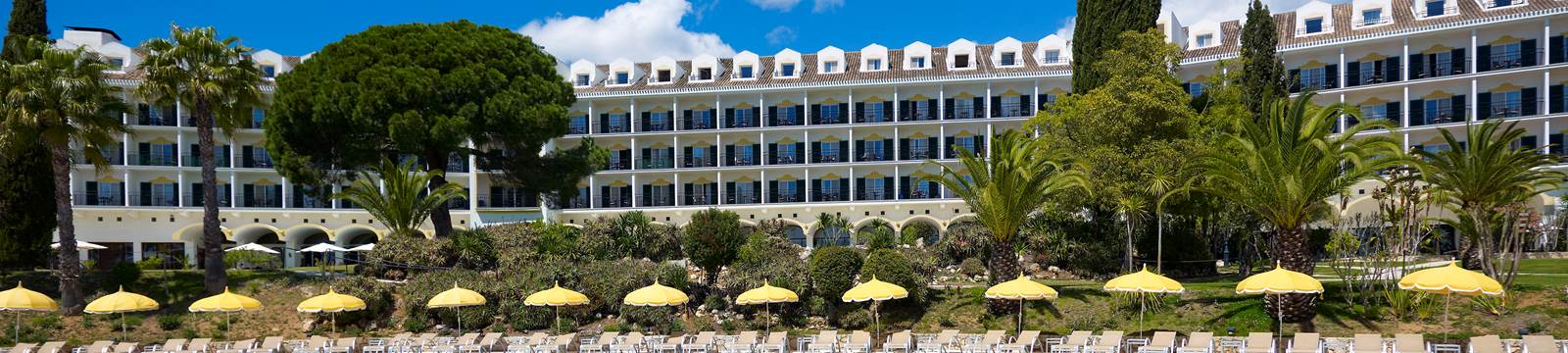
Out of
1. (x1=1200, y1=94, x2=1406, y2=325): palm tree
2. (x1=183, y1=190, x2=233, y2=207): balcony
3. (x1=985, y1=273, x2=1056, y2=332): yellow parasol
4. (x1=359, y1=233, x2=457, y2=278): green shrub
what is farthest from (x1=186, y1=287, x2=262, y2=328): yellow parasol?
(x1=183, y1=190, x2=233, y2=207): balcony

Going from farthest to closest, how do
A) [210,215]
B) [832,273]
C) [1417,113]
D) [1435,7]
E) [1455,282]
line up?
[1417,113], [1435,7], [210,215], [832,273], [1455,282]

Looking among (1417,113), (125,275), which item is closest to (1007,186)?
(125,275)

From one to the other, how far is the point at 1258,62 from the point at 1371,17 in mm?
14642

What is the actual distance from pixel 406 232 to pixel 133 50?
3058cm

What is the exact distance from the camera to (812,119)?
61406 millimetres

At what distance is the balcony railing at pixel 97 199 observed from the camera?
2167 inches

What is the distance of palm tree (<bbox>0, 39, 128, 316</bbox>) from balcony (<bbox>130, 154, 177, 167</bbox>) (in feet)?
83.9

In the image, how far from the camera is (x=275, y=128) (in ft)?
128

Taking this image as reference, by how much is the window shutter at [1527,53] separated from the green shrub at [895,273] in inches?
1309

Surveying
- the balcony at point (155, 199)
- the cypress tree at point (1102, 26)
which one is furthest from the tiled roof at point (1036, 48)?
the balcony at point (155, 199)

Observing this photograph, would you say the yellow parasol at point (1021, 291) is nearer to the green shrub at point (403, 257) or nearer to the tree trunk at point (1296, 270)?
the tree trunk at point (1296, 270)

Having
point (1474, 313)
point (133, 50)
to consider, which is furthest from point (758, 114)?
point (1474, 313)

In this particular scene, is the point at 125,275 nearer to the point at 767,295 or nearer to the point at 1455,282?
the point at 767,295

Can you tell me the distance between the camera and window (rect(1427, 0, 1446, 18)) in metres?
51.8
